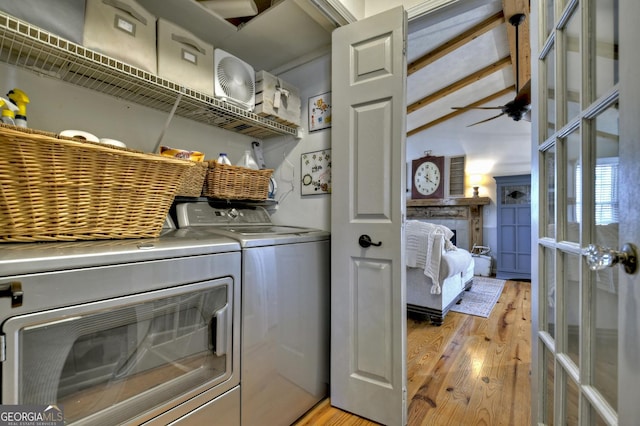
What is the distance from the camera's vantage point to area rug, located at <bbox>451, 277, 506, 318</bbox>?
3191 millimetres

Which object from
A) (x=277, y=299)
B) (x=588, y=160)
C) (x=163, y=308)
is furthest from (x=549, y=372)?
(x=163, y=308)

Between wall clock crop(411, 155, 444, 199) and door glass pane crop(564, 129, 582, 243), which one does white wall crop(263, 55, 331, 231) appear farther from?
wall clock crop(411, 155, 444, 199)

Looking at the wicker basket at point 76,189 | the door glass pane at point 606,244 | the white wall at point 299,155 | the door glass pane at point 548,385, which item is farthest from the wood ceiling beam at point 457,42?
the wicker basket at point 76,189

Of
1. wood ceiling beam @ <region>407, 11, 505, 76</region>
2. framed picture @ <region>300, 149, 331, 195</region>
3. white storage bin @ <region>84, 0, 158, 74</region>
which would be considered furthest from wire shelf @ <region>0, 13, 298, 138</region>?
wood ceiling beam @ <region>407, 11, 505, 76</region>

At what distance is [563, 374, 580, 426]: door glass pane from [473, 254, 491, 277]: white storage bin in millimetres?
4746

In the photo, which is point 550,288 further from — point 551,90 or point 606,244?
point 551,90

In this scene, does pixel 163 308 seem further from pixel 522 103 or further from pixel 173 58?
pixel 522 103

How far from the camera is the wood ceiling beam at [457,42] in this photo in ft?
9.84

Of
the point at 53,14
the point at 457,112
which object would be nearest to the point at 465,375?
the point at 53,14

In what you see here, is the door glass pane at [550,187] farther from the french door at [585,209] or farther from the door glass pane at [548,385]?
the door glass pane at [548,385]

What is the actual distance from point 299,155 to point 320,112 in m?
0.30

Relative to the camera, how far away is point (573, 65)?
789 millimetres

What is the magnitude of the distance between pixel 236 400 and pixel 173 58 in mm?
1466

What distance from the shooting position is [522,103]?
279 centimetres
